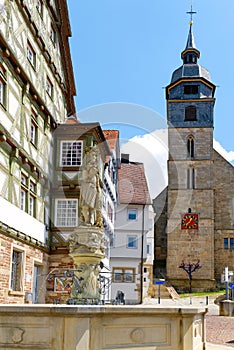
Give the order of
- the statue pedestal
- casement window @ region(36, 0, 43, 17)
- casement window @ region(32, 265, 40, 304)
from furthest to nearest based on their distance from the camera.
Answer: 1. casement window @ region(36, 0, 43, 17)
2. casement window @ region(32, 265, 40, 304)
3. the statue pedestal

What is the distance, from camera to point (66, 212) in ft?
76.0

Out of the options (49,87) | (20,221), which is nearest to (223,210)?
(49,87)

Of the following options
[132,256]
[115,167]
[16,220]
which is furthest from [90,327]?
[132,256]

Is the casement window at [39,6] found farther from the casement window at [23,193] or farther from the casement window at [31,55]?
→ the casement window at [23,193]

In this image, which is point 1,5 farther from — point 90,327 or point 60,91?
point 90,327

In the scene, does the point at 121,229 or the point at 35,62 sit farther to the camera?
the point at 121,229

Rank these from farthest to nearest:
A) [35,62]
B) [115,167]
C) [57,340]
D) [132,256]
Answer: [132,256] → [115,167] → [35,62] → [57,340]

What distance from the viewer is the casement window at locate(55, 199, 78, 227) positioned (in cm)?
2303

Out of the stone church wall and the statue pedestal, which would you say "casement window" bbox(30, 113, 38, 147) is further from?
the stone church wall

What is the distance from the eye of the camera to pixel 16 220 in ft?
57.9

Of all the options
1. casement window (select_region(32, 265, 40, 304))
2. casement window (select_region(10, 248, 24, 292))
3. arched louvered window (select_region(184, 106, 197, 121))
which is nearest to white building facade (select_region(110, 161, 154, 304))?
arched louvered window (select_region(184, 106, 197, 121))

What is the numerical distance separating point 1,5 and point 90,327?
12.1m

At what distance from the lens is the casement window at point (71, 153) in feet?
78.0

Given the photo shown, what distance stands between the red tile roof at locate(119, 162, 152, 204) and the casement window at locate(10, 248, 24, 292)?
935 inches
